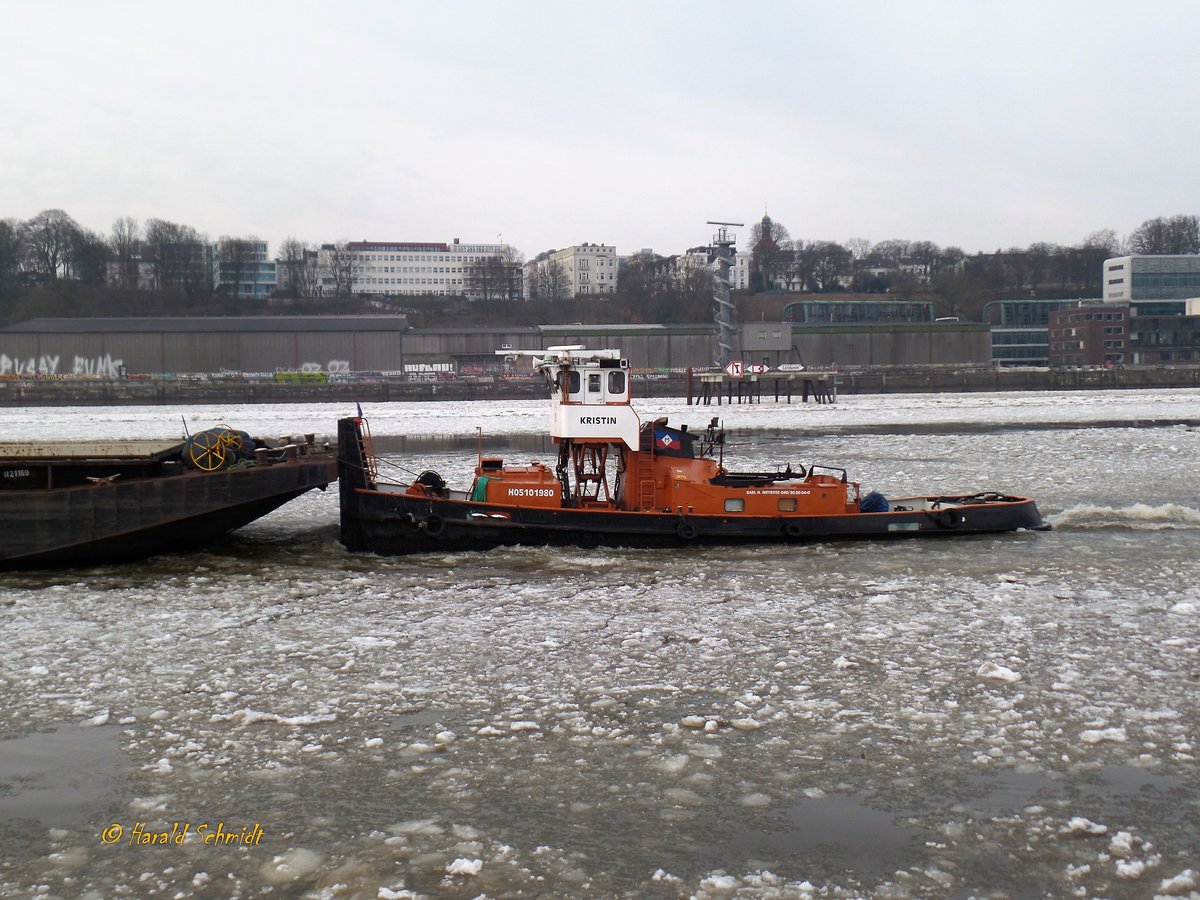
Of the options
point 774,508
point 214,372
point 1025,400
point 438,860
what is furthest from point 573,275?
point 438,860

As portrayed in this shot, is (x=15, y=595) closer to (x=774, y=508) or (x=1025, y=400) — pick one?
(x=774, y=508)

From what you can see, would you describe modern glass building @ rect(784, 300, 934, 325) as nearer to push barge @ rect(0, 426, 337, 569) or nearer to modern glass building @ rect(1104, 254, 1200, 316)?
modern glass building @ rect(1104, 254, 1200, 316)

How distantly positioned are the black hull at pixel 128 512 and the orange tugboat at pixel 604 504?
1323 millimetres

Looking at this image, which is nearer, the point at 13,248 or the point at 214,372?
the point at 214,372

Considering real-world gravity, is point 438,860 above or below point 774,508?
below

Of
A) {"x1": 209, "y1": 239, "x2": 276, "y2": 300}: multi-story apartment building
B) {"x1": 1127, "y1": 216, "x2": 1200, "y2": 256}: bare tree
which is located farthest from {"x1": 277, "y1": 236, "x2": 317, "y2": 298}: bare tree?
{"x1": 1127, "y1": 216, "x2": 1200, "y2": 256}: bare tree

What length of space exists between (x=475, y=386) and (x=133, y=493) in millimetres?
59048

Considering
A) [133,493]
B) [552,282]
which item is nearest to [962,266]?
[552,282]

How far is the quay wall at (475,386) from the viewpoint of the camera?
7038cm

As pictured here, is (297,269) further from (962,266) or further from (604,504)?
(604,504)

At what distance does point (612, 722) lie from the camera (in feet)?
28.2

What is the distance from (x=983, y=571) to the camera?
14.6 metres

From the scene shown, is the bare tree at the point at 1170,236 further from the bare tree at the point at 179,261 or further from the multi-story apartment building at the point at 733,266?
the bare tree at the point at 179,261

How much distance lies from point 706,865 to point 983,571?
9513 mm
